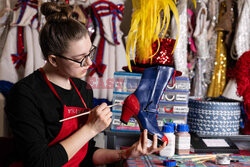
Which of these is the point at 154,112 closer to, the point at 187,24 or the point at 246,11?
the point at 187,24

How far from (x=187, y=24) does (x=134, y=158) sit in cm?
154

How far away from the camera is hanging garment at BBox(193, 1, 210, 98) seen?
2297 millimetres

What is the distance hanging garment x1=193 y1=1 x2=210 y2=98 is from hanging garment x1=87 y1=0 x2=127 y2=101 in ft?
2.22

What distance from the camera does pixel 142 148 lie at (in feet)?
3.64

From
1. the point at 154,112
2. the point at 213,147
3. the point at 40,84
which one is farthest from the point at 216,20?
the point at 40,84

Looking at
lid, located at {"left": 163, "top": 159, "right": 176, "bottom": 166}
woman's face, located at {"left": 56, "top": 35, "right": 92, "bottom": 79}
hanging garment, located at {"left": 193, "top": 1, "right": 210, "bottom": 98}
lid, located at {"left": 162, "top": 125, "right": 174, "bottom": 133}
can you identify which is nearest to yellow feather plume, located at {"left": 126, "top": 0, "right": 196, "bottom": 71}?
woman's face, located at {"left": 56, "top": 35, "right": 92, "bottom": 79}

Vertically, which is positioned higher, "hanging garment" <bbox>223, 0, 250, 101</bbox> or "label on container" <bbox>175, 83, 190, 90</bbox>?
"hanging garment" <bbox>223, 0, 250, 101</bbox>

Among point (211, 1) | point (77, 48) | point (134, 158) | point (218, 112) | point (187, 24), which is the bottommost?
point (134, 158)

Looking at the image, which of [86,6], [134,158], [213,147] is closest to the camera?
[134,158]

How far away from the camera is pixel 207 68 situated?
2.39 m

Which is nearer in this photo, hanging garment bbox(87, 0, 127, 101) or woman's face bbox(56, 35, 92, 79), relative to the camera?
woman's face bbox(56, 35, 92, 79)

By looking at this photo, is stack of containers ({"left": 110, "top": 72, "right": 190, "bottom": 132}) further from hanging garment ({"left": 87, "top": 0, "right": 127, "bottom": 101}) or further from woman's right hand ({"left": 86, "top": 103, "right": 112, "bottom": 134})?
hanging garment ({"left": 87, "top": 0, "right": 127, "bottom": 101})

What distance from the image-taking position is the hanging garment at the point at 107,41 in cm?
212

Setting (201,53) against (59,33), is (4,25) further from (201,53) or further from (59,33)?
(201,53)
